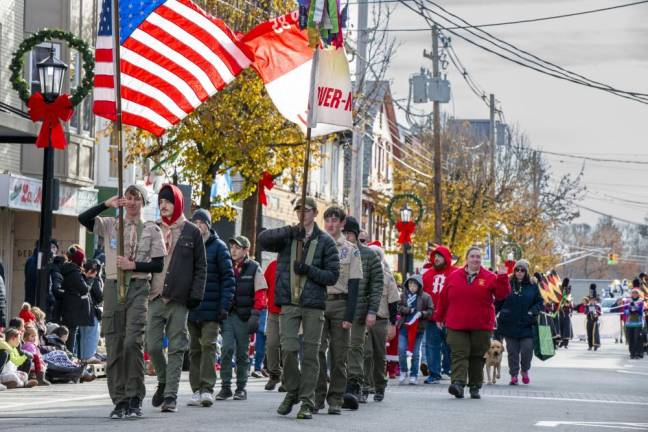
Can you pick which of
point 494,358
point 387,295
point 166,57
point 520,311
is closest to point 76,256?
point 166,57

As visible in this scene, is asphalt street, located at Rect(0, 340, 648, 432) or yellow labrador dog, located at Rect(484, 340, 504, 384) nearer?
asphalt street, located at Rect(0, 340, 648, 432)

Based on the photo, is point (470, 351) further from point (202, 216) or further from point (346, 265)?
point (202, 216)

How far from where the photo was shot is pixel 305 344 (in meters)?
14.6

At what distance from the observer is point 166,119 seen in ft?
58.0

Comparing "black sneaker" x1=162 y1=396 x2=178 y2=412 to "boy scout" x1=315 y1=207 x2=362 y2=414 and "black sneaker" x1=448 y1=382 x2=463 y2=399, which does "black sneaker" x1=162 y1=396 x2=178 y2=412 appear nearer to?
"boy scout" x1=315 y1=207 x2=362 y2=414

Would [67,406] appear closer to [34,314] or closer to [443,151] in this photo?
[34,314]

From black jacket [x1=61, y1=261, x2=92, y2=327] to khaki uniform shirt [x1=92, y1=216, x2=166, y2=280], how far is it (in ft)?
29.1

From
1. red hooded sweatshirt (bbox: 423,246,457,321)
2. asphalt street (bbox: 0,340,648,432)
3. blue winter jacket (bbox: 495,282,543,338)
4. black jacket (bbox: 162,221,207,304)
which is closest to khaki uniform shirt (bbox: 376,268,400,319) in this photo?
asphalt street (bbox: 0,340,648,432)

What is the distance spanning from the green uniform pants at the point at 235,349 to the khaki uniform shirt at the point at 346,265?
7.40 ft

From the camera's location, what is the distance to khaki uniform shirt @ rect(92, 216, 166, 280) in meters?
13.8

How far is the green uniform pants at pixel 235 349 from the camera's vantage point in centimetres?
1725

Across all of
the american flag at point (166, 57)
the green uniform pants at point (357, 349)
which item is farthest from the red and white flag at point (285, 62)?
the green uniform pants at point (357, 349)

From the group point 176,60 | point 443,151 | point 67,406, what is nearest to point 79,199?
point 176,60

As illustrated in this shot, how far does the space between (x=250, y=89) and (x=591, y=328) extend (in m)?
18.3
